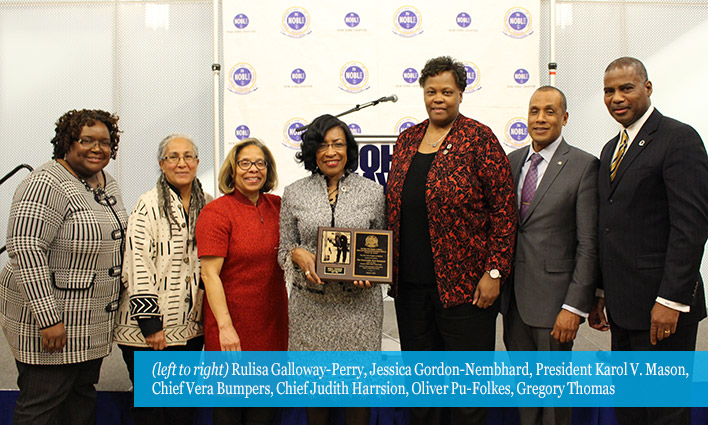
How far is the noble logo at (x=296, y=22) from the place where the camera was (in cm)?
429

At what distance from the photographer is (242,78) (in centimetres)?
430

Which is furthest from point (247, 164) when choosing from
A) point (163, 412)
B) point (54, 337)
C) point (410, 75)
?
point (410, 75)

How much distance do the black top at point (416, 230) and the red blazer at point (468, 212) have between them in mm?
38

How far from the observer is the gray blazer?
2.02 m

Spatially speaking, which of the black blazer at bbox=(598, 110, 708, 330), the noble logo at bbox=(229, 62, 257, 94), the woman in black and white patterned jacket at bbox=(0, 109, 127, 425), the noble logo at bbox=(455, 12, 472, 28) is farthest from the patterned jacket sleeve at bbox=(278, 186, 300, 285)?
the noble logo at bbox=(455, 12, 472, 28)

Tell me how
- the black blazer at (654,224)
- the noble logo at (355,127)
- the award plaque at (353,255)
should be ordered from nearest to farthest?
the black blazer at (654,224) → the award plaque at (353,255) → the noble logo at (355,127)

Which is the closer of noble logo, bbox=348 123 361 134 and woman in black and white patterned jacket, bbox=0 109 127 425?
woman in black and white patterned jacket, bbox=0 109 127 425

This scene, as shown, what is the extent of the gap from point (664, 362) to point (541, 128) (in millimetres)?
1074

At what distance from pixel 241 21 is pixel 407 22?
1491mm

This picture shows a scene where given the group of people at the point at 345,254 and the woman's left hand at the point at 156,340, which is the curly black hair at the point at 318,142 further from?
the woman's left hand at the point at 156,340

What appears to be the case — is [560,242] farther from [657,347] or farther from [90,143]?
[90,143]

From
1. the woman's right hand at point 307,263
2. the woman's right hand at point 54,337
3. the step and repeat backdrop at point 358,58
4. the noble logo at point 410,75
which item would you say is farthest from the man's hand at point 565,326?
the noble logo at point 410,75

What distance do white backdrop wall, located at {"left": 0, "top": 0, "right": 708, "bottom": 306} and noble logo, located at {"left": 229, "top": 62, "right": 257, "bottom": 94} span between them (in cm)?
81

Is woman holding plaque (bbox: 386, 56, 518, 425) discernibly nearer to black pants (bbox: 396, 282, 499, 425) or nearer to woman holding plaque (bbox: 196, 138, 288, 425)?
black pants (bbox: 396, 282, 499, 425)
